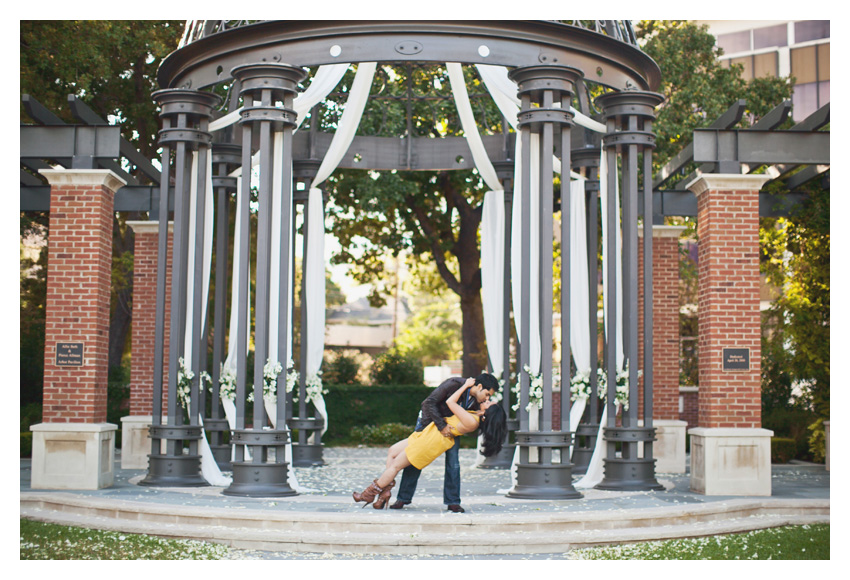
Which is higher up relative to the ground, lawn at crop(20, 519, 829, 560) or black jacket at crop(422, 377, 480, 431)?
black jacket at crop(422, 377, 480, 431)

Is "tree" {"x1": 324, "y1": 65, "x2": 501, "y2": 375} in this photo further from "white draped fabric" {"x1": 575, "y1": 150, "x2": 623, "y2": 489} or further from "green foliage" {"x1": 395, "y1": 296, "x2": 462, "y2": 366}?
"green foliage" {"x1": 395, "y1": 296, "x2": 462, "y2": 366}

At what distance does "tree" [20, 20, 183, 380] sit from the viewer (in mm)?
15469

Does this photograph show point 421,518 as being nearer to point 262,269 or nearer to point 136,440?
point 262,269

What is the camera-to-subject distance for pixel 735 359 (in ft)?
35.7

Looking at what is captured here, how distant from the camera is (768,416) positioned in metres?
18.4

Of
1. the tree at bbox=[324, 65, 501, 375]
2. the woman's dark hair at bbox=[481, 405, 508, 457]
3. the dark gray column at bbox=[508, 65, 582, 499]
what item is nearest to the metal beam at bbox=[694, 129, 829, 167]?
the dark gray column at bbox=[508, 65, 582, 499]

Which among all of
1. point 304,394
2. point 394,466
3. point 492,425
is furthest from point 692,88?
point 394,466

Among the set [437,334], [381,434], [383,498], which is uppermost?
[437,334]

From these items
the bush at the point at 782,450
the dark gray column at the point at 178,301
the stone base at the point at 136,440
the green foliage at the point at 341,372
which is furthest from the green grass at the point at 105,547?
the green foliage at the point at 341,372

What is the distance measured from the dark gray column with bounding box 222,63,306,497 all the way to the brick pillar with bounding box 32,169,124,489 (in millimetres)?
1824

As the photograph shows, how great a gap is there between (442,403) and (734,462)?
3.75 m

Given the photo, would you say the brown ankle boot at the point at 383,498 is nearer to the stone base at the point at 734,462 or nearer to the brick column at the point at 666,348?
the stone base at the point at 734,462
